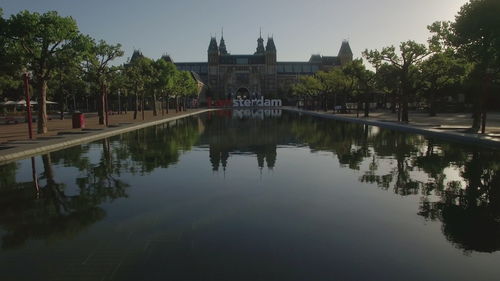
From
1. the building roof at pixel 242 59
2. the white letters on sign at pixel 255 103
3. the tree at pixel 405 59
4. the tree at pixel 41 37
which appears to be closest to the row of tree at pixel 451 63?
the tree at pixel 405 59

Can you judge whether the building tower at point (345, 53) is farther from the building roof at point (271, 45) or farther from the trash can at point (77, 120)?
the trash can at point (77, 120)

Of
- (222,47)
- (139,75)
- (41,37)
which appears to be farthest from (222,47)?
(41,37)

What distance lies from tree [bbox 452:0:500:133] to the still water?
10274 mm

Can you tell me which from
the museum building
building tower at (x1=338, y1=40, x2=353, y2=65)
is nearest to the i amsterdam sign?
the museum building

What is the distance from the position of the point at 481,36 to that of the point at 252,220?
73.5ft

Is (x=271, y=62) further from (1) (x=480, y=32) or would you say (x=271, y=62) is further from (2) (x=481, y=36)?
(1) (x=480, y=32)

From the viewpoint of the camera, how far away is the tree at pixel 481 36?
21.9 m

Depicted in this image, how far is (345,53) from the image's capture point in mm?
163125

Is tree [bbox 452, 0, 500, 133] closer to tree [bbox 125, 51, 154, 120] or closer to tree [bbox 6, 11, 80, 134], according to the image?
tree [bbox 6, 11, 80, 134]

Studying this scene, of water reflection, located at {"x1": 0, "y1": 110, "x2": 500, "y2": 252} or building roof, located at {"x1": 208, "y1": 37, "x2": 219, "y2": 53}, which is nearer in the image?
water reflection, located at {"x1": 0, "y1": 110, "x2": 500, "y2": 252}

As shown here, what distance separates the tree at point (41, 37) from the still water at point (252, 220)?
1336 cm

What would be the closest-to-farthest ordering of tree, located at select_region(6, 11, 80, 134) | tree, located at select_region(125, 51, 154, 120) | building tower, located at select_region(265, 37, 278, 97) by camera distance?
tree, located at select_region(6, 11, 80, 134)
tree, located at select_region(125, 51, 154, 120)
building tower, located at select_region(265, 37, 278, 97)

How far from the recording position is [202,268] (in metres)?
5.78

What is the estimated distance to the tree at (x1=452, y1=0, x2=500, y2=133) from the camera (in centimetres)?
2191
